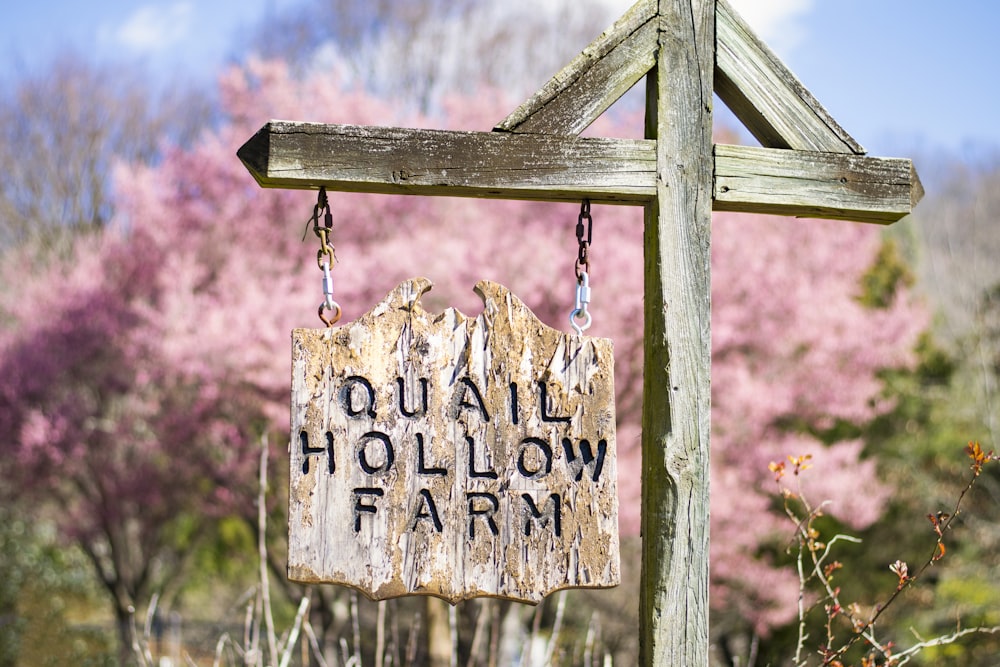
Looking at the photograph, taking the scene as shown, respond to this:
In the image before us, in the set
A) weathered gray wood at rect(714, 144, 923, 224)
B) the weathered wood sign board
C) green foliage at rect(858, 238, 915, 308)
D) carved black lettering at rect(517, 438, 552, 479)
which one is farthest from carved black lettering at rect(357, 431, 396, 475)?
green foliage at rect(858, 238, 915, 308)

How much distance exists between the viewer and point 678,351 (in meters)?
2.00

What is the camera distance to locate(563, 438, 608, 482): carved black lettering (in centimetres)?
194

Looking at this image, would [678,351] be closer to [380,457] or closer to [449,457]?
[449,457]

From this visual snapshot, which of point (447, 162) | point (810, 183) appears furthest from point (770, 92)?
point (447, 162)

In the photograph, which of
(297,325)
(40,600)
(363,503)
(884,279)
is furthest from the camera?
(884,279)

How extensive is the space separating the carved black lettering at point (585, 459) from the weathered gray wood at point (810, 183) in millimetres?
594

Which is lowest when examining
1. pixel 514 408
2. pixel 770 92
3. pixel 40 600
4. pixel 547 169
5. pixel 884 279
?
pixel 40 600

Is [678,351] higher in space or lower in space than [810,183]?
lower

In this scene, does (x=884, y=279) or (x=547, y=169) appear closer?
(x=547, y=169)

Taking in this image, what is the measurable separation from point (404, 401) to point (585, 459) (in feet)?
1.26

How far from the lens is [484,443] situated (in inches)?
75.9

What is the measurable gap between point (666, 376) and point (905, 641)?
7.49 meters

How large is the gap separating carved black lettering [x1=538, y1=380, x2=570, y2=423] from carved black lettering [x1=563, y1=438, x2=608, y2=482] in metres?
0.04

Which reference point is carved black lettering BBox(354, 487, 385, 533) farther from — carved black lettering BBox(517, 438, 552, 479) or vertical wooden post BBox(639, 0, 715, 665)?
vertical wooden post BBox(639, 0, 715, 665)
